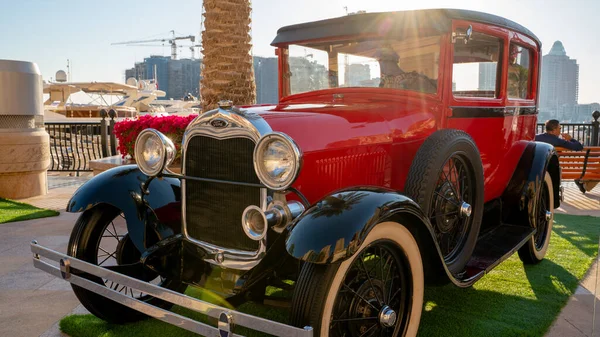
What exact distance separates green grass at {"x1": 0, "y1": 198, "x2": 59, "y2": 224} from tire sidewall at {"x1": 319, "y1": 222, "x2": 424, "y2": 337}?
17.6ft

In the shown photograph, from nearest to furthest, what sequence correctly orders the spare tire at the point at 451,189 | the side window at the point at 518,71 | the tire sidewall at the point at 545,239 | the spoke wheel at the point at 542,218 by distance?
the spare tire at the point at 451,189 → the side window at the point at 518,71 → the tire sidewall at the point at 545,239 → the spoke wheel at the point at 542,218

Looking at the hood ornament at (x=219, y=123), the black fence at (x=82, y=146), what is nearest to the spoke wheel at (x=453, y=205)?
the hood ornament at (x=219, y=123)

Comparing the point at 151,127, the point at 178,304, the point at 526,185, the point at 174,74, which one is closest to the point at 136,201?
the point at 178,304

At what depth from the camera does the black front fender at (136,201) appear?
3.02 meters

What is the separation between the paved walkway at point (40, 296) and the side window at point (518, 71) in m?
1.64

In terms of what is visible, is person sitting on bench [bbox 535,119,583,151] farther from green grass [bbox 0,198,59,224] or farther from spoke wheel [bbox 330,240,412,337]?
green grass [bbox 0,198,59,224]

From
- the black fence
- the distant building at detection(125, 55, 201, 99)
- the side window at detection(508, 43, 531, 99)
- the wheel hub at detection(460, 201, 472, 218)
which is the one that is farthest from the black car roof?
the distant building at detection(125, 55, 201, 99)

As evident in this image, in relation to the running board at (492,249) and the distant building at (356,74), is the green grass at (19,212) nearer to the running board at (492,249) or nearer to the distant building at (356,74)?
the distant building at (356,74)

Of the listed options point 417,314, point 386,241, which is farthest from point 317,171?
point 417,314

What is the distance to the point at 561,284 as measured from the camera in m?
4.02

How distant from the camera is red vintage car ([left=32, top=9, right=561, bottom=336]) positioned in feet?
7.61

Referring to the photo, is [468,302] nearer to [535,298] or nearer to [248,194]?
[535,298]

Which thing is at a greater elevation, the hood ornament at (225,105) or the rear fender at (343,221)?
the hood ornament at (225,105)

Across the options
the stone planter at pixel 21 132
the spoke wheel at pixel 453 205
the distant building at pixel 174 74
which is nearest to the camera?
the spoke wheel at pixel 453 205
